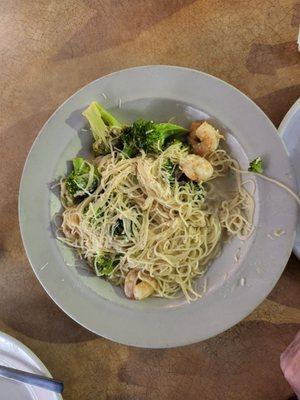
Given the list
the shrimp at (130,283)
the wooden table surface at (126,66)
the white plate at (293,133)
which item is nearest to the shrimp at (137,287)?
the shrimp at (130,283)

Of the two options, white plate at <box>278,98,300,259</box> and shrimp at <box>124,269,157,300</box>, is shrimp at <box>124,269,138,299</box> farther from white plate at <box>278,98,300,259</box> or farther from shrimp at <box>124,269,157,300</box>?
white plate at <box>278,98,300,259</box>

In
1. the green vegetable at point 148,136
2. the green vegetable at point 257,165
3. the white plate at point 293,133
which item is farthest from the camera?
the white plate at point 293,133

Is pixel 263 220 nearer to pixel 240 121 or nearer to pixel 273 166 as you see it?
pixel 273 166

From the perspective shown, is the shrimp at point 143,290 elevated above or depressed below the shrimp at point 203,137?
below

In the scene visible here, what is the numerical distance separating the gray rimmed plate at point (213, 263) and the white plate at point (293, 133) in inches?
8.8

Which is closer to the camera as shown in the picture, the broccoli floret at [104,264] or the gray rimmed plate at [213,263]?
the gray rimmed plate at [213,263]

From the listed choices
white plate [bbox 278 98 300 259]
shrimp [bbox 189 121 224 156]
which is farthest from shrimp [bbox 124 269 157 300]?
white plate [bbox 278 98 300 259]

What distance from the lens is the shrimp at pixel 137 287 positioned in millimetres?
2191

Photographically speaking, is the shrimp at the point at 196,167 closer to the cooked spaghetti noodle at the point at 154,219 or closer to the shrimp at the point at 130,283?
the cooked spaghetti noodle at the point at 154,219

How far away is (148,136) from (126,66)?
0.53m

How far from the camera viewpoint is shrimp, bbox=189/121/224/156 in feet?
7.13

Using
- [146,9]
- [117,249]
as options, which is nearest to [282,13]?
[146,9]

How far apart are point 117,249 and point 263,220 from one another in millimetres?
675

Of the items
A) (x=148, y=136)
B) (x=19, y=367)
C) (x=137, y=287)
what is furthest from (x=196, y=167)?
(x=19, y=367)
